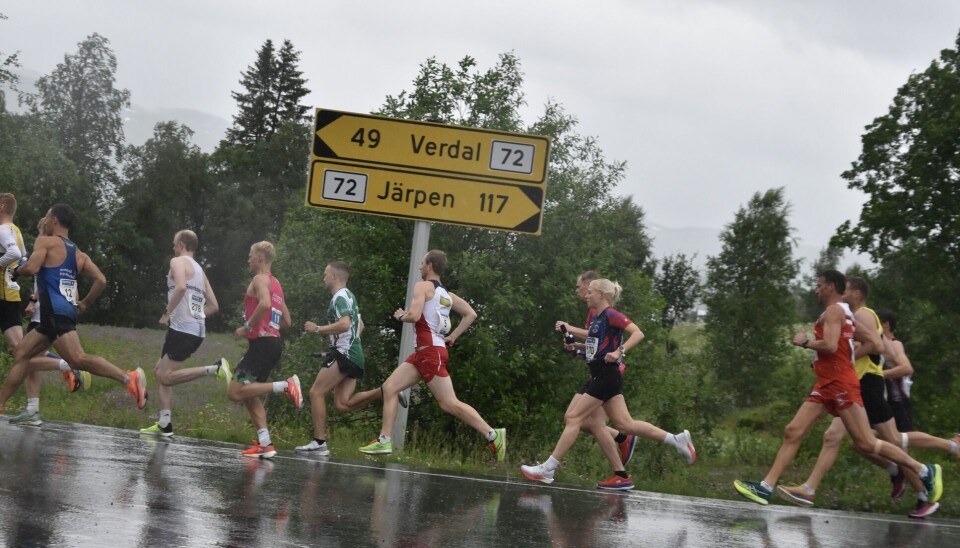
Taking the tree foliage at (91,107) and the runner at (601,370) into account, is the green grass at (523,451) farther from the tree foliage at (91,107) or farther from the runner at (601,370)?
the tree foliage at (91,107)

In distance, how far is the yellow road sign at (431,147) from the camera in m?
13.0

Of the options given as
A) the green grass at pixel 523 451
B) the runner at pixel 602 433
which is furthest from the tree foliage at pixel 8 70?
the runner at pixel 602 433

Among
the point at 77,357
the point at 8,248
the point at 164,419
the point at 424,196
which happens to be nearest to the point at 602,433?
the point at 424,196

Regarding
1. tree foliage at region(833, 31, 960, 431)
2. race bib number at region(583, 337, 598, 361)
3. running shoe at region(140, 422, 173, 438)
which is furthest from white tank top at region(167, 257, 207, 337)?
tree foliage at region(833, 31, 960, 431)

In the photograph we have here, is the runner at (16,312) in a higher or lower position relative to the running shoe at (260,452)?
higher

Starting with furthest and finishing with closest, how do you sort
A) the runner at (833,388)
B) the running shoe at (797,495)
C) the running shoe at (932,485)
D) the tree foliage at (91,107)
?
the tree foliage at (91,107) → the running shoe at (932,485) → the running shoe at (797,495) → the runner at (833,388)

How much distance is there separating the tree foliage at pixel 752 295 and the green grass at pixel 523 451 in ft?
155

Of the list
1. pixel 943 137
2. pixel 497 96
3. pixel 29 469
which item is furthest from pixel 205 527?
pixel 943 137

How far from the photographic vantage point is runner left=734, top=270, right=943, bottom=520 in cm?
977

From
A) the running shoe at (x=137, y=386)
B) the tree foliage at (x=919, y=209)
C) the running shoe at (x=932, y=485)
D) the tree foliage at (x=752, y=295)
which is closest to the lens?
the running shoe at (x=932, y=485)

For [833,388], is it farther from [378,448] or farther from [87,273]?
[87,273]

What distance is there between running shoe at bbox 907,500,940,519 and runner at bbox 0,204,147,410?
7514 mm

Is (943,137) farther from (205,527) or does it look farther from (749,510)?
(205,527)

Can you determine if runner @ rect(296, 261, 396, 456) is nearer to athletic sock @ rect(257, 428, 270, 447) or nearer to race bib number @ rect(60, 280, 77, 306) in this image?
athletic sock @ rect(257, 428, 270, 447)
